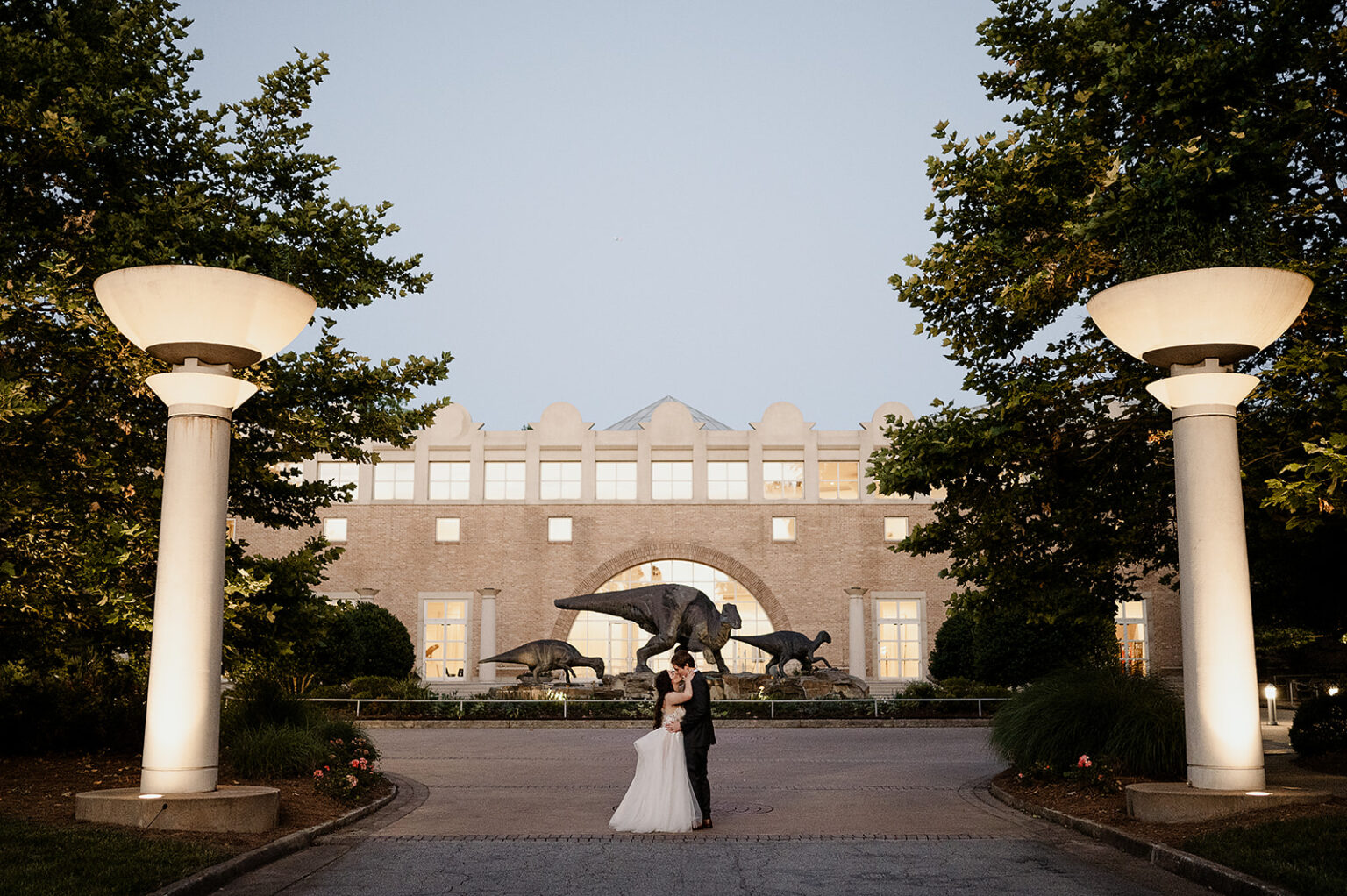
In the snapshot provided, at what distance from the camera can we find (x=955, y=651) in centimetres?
3177

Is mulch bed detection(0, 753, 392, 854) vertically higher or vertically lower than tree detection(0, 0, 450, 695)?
lower

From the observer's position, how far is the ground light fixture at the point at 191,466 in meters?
8.67

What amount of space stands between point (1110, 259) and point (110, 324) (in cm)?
925

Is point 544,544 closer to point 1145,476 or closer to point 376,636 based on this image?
point 376,636

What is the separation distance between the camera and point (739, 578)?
3900 centimetres

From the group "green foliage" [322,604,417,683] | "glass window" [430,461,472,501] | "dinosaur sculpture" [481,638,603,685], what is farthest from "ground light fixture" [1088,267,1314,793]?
"glass window" [430,461,472,501]

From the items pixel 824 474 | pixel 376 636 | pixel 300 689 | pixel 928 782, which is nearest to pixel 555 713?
pixel 300 689

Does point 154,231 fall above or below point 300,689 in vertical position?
above

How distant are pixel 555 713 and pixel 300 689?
6279mm

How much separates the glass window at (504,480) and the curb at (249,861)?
29.9 m

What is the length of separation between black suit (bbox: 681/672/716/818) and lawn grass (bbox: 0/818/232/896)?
3705mm

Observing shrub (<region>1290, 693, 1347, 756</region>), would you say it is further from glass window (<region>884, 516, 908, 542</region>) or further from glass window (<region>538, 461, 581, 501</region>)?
glass window (<region>538, 461, 581, 501</region>)

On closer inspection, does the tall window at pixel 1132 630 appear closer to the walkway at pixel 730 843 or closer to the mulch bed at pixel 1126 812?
the walkway at pixel 730 843

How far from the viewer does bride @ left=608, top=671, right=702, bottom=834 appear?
952 cm
